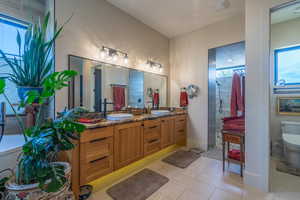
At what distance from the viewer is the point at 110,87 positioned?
2.39 meters

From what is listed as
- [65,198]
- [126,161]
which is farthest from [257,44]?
[65,198]

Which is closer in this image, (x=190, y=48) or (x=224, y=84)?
(x=190, y=48)

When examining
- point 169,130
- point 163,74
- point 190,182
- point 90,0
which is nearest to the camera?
point 190,182

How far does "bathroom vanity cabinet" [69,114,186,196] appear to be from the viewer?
1.51 meters

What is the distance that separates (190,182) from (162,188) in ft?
1.41

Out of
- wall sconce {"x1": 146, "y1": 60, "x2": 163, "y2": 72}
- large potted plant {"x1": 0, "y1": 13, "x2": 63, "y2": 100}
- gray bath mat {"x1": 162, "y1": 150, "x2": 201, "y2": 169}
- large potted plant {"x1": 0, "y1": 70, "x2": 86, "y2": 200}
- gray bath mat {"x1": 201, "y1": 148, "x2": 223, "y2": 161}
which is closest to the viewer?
large potted plant {"x1": 0, "y1": 70, "x2": 86, "y2": 200}

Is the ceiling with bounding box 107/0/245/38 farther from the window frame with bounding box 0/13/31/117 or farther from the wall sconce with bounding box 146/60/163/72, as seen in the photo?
the window frame with bounding box 0/13/31/117

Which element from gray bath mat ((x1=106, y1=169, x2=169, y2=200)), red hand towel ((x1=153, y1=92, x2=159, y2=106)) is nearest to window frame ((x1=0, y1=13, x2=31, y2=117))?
gray bath mat ((x1=106, y1=169, x2=169, y2=200))

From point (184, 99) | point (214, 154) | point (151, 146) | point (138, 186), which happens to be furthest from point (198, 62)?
point (138, 186)

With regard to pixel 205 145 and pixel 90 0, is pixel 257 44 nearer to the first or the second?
pixel 205 145

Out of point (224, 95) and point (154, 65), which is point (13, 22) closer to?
point (154, 65)

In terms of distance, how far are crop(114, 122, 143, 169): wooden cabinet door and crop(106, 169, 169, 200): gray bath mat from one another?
24 centimetres

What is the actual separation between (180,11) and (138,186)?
3046 mm

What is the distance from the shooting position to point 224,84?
3994 mm
